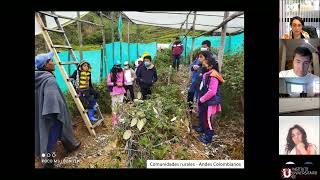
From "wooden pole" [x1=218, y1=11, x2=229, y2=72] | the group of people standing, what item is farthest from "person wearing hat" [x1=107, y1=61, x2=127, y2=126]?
"wooden pole" [x1=218, y1=11, x2=229, y2=72]

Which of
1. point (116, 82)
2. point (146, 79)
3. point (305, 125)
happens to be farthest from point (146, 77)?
point (305, 125)

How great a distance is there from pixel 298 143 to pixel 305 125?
0.84 ft

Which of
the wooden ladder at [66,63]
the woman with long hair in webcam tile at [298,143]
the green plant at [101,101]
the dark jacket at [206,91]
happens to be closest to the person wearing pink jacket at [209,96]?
the dark jacket at [206,91]

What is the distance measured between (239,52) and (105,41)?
1789 mm

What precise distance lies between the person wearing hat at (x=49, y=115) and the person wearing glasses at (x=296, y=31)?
3.07 meters

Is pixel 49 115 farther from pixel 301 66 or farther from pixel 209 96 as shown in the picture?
pixel 301 66

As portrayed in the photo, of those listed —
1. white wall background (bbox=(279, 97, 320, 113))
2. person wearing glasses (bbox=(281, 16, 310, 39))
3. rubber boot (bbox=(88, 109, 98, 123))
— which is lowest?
rubber boot (bbox=(88, 109, 98, 123))

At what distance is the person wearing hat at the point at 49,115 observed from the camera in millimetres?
5609

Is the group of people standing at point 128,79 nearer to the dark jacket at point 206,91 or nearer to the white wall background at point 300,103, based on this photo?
the dark jacket at point 206,91

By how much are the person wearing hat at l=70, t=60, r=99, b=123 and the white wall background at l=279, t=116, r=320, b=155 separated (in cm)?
247

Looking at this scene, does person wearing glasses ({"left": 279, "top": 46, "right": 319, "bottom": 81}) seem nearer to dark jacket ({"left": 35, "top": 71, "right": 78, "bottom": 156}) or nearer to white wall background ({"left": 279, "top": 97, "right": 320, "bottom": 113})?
white wall background ({"left": 279, "top": 97, "right": 320, "bottom": 113})

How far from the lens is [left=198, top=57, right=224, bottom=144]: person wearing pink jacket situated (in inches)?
222
